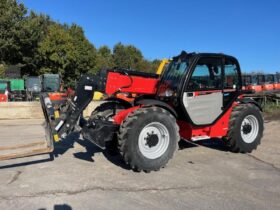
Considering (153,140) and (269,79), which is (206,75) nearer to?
(153,140)

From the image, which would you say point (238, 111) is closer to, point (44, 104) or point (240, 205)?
point (240, 205)

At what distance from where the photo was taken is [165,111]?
794cm

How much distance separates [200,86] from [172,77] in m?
0.64

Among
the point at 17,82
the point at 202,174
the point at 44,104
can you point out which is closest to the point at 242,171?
the point at 202,174

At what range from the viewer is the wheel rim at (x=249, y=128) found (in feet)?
31.1

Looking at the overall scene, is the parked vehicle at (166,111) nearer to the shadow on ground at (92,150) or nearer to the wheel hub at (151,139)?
the wheel hub at (151,139)

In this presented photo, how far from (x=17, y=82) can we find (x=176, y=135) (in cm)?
2822

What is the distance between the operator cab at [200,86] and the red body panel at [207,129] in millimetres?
147

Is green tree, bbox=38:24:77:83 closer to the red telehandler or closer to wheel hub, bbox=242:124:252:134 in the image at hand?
the red telehandler

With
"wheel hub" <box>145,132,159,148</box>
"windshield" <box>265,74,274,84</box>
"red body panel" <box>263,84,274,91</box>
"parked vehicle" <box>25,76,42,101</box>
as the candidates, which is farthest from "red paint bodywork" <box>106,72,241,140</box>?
"parked vehicle" <box>25,76,42,101</box>

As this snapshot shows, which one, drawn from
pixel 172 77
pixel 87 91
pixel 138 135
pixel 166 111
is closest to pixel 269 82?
pixel 172 77

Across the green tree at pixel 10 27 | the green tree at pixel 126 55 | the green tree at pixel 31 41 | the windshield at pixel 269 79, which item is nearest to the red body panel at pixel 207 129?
the windshield at pixel 269 79

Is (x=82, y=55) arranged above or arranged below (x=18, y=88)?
above

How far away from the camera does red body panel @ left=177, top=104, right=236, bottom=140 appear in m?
8.84
